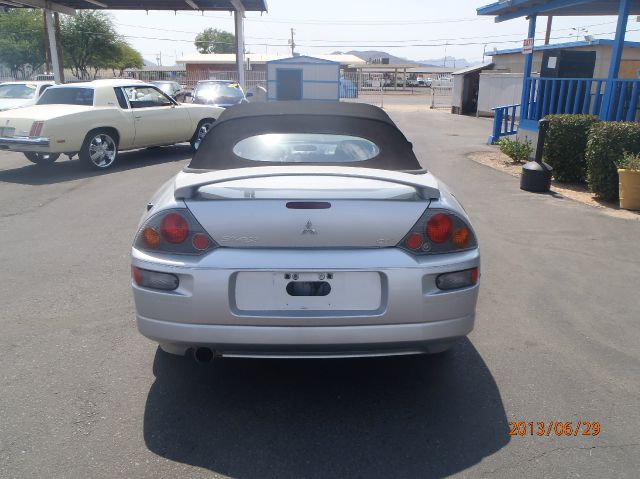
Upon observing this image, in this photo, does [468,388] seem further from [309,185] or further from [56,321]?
[56,321]

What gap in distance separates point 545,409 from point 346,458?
4.01ft

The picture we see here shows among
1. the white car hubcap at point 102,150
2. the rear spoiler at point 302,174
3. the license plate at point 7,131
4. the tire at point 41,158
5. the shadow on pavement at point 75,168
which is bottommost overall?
the shadow on pavement at point 75,168

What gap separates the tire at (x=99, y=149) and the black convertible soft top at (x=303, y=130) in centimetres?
783

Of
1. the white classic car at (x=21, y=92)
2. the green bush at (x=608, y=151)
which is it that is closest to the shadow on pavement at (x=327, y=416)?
the green bush at (x=608, y=151)

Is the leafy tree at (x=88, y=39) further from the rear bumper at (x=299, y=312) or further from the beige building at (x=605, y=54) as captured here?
the rear bumper at (x=299, y=312)

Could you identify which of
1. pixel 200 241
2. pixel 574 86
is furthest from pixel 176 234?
pixel 574 86

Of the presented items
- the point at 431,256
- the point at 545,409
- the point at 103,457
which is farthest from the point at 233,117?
the point at 545,409

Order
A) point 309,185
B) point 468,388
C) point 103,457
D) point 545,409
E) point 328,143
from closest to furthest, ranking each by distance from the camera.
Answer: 1. point 103,457
2. point 309,185
3. point 545,409
4. point 468,388
5. point 328,143

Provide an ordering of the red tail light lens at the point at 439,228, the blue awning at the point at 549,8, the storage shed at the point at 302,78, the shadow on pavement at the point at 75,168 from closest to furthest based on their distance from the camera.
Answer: the red tail light lens at the point at 439,228 → the shadow on pavement at the point at 75,168 → the blue awning at the point at 549,8 → the storage shed at the point at 302,78

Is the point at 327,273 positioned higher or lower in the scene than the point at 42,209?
higher

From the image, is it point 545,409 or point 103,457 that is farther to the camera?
point 545,409

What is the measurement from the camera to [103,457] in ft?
8.61

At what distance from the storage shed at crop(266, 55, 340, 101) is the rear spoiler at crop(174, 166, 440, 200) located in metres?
29.2

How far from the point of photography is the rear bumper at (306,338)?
107 inches
